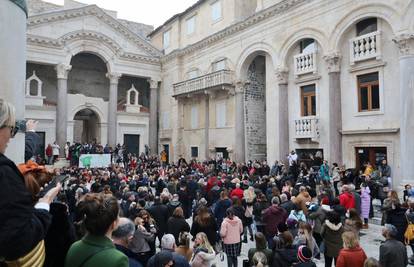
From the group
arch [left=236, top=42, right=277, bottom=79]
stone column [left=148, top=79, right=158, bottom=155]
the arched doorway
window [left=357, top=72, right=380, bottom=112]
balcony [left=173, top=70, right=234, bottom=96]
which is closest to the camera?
window [left=357, top=72, right=380, bottom=112]

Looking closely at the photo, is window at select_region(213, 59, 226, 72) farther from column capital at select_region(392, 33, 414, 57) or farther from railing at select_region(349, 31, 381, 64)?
column capital at select_region(392, 33, 414, 57)

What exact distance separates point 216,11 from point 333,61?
12270 millimetres

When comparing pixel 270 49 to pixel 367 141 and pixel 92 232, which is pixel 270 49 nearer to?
pixel 367 141

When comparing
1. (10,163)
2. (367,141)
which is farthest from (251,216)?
(367,141)

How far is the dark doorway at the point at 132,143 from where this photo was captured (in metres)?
32.1

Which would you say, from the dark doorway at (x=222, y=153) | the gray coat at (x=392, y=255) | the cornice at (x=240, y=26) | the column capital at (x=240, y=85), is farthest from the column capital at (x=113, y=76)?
the gray coat at (x=392, y=255)

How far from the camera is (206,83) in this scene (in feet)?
85.6

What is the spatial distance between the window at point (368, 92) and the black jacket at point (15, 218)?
691 inches

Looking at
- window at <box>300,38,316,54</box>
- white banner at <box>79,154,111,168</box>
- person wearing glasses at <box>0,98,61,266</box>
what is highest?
window at <box>300,38,316,54</box>

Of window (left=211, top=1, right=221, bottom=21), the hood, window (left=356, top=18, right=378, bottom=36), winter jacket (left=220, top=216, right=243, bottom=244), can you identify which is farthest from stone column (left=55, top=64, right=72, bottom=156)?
the hood

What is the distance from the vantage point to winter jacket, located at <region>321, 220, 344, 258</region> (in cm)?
683

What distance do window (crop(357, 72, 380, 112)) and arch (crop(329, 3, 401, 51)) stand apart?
2220 mm

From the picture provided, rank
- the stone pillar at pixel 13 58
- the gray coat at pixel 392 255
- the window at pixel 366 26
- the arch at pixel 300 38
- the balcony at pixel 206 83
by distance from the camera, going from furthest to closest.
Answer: the balcony at pixel 206 83
the arch at pixel 300 38
the window at pixel 366 26
the gray coat at pixel 392 255
the stone pillar at pixel 13 58

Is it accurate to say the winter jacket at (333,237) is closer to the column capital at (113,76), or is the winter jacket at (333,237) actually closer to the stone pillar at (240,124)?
the stone pillar at (240,124)
